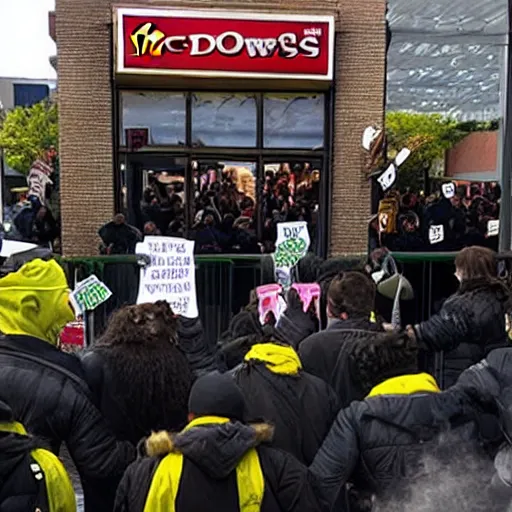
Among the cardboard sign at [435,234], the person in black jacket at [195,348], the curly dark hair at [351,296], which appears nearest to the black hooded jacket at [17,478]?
the person in black jacket at [195,348]

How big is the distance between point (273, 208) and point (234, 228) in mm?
755

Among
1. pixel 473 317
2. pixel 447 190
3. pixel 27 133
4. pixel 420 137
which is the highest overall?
pixel 27 133

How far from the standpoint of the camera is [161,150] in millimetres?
12461

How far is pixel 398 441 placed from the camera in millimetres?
2805

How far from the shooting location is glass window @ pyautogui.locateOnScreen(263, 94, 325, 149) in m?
12.5

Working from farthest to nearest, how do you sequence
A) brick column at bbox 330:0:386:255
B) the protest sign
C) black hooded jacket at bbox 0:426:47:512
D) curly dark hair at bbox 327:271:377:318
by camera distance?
1. brick column at bbox 330:0:386:255
2. the protest sign
3. curly dark hair at bbox 327:271:377:318
4. black hooded jacket at bbox 0:426:47:512

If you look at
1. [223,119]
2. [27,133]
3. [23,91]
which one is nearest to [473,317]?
[223,119]

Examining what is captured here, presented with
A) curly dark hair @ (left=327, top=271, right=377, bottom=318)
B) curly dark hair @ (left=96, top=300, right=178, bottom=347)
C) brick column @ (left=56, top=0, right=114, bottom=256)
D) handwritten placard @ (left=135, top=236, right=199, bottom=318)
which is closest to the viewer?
curly dark hair @ (left=96, top=300, right=178, bottom=347)

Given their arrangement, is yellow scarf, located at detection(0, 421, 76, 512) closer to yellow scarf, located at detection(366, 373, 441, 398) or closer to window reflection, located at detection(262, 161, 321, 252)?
yellow scarf, located at detection(366, 373, 441, 398)

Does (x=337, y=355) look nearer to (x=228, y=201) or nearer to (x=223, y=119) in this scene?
(x=228, y=201)

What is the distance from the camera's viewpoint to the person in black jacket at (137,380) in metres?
3.37

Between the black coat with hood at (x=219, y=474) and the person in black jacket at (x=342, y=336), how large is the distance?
107 cm

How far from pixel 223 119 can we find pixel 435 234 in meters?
3.78

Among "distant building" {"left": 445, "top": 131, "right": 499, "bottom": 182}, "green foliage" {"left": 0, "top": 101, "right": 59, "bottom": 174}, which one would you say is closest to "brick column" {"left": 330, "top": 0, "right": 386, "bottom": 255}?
"distant building" {"left": 445, "top": 131, "right": 499, "bottom": 182}
